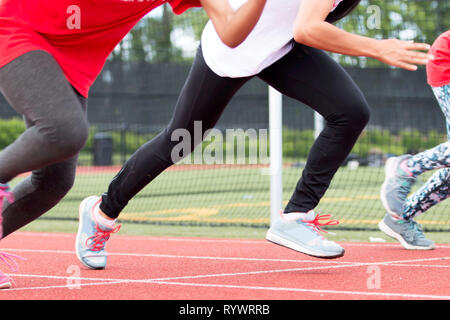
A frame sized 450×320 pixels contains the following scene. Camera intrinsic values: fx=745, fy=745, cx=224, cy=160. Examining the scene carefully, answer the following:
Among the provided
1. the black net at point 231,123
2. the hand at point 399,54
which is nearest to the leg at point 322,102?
the hand at point 399,54

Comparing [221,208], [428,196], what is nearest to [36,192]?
[428,196]

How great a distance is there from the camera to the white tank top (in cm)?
377

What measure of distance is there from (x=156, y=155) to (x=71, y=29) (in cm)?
89

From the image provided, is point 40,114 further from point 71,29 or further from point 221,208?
point 221,208

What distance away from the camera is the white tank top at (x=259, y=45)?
377 centimetres

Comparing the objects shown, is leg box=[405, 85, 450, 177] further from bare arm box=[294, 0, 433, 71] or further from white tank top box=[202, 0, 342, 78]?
bare arm box=[294, 0, 433, 71]

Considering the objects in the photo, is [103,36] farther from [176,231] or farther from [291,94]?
[176,231]

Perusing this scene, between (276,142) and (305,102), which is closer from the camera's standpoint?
(305,102)

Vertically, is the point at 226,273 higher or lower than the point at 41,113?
lower

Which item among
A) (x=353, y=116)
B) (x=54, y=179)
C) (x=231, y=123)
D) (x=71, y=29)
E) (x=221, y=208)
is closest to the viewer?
(x=71, y=29)

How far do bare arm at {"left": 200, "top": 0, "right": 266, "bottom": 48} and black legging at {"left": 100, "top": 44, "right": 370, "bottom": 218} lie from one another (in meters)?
0.73

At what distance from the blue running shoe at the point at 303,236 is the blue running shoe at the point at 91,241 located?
946 mm

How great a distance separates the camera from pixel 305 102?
399 cm

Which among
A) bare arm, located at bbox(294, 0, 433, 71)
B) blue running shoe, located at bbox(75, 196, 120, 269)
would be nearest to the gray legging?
blue running shoe, located at bbox(75, 196, 120, 269)
